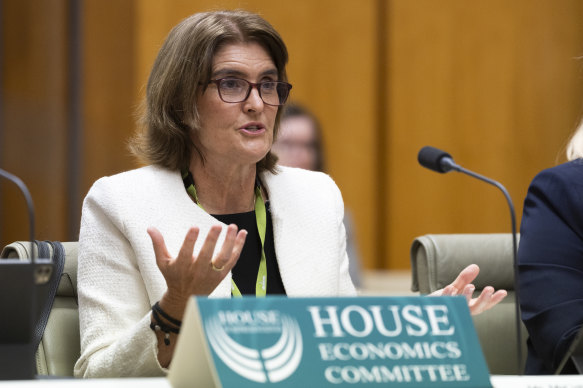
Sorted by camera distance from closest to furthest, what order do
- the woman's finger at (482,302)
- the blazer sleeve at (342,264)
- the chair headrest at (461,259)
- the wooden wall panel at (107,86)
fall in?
the woman's finger at (482,302) → the blazer sleeve at (342,264) → the chair headrest at (461,259) → the wooden wall panel at (107,86)

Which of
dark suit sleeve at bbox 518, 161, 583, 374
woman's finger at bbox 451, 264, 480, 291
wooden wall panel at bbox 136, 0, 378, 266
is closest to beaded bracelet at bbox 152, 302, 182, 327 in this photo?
woman's finger at bbox 451, 264, 480, 291

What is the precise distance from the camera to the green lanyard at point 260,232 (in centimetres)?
207

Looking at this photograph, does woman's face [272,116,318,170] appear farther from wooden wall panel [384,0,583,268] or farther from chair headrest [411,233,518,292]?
chair headrest [411,233,518,292]

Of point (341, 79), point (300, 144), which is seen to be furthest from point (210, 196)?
point (341, 79)

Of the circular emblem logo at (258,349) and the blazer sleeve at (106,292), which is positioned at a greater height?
the circular emblem logo at (258,349)

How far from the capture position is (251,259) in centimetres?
212

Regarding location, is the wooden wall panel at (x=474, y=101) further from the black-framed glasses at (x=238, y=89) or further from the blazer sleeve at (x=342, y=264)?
the black-framed glasses at (x=238, y=89)

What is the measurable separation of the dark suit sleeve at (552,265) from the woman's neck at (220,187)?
0.69 metres

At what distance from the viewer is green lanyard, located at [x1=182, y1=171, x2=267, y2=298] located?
81.4 inches

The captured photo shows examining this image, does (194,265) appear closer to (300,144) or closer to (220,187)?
(220,187)

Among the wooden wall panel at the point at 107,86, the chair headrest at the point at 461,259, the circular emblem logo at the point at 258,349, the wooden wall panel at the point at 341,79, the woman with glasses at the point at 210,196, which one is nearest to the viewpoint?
the circular emblem logo at the point at 258,349

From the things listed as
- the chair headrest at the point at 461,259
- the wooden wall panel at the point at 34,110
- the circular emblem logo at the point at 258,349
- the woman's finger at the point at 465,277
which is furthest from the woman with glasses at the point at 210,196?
the wooden wall panel at the point at 34,110

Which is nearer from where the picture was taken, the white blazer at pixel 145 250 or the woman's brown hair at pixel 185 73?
the white blazer at pixel 145 250

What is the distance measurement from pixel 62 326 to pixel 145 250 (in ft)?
0.97
